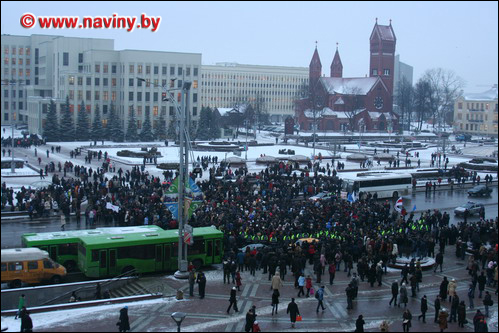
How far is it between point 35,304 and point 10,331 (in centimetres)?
325

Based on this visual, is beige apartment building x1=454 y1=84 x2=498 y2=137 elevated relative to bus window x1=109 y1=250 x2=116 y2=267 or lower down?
elevated

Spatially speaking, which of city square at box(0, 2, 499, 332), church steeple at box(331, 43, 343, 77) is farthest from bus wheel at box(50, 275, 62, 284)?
church steeple at box(331, 43, 343, 77)

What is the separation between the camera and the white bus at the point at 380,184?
139 feet

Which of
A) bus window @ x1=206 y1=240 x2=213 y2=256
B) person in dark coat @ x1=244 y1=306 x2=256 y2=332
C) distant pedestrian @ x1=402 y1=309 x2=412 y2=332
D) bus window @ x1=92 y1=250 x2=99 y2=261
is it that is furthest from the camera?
bus window @ x1=206 y1=240 x2=213 y2=256

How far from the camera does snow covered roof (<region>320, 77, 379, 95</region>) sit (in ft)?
389

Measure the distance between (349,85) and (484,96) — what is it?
2678cm

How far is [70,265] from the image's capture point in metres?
22.7

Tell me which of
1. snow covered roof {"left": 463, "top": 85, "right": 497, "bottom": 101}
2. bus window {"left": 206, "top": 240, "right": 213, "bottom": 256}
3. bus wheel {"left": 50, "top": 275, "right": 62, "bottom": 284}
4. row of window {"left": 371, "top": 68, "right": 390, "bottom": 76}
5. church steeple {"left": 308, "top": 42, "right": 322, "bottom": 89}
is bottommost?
bus wheel {"left": 50, "top": 275, "right": 62, "bottom": 284}

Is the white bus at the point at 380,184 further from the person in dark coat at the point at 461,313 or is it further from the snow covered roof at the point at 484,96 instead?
the snow covered roof at the point at 484,96

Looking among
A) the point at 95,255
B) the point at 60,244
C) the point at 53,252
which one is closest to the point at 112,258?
the point at 95,255

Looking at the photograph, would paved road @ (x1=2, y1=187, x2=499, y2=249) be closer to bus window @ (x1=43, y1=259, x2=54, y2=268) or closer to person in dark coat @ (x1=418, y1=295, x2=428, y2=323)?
bus window @ (x1=43, y1=259, x2=54, y2=268)

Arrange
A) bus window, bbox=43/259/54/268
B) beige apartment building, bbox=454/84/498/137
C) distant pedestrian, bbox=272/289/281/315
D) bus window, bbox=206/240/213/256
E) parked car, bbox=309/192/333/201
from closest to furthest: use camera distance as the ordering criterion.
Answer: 1. distant pedestrian, bbox=272/289/281/315
2. bus window, bbox=43/259/54/268
3. bus window, bbox=206/240/213/256
4. parked car, bbox=309/192/333/201
5. beige apartment building, bbox=454/84/498/137

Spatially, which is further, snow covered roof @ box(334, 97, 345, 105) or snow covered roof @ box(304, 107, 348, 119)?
snow covered roof @ box(334, 97, 345, 105)

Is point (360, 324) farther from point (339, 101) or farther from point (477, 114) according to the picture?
point (339, 101)
